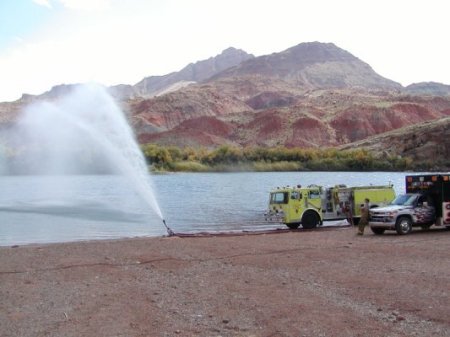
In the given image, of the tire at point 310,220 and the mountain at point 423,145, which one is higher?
the mountain at point 423,145

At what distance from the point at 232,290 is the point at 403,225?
14778 mm

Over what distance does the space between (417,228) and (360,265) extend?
13.4m

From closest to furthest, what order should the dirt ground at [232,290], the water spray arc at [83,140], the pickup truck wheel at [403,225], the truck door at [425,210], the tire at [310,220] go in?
the dirt ground at [232,290] < the pickup truck wheel at [403,225] < the truck door at [425,210] < the tire at [310,220] < the water spray arc at [83,140]

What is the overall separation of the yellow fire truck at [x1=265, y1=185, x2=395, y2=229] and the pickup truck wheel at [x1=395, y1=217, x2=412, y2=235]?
7.03 m

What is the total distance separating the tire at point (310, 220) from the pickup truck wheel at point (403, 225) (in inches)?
287

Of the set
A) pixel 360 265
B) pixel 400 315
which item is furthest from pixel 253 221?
pixel 400 315

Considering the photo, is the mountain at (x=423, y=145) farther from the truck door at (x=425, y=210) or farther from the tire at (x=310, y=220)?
the truck door at (x=425, y=210)

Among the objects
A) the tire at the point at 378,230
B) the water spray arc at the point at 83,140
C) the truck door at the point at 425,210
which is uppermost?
the water spray arc at the point at 83,140

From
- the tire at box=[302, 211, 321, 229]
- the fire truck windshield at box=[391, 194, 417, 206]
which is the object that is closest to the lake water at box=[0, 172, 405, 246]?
the tire at box=[302, 211, 321, 229]

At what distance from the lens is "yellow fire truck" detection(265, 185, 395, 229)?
110 ft

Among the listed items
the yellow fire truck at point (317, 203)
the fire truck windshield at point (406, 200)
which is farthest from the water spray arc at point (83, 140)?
the fire truck windshield at point (406, 200)

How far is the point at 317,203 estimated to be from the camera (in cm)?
3431

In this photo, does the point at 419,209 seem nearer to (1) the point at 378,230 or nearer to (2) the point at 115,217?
(1) the point at 378,230

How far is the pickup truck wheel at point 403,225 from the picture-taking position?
2728 centimetres
